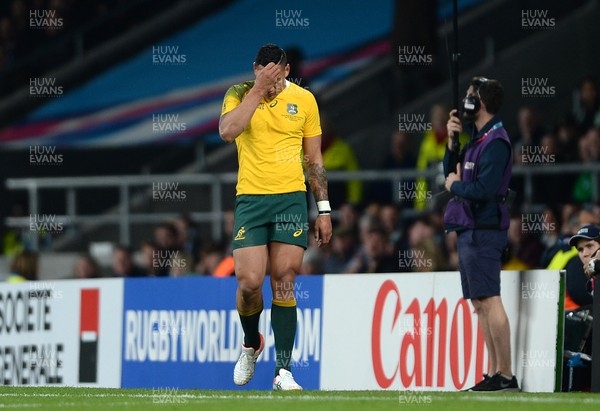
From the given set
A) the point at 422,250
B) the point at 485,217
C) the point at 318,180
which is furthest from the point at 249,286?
the point at 422,250

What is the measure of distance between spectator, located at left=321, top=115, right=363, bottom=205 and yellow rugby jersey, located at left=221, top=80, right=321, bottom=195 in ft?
23.0

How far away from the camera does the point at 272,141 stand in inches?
441

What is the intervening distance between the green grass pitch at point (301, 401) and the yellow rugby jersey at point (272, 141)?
1.55m

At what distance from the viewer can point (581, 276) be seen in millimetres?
12586

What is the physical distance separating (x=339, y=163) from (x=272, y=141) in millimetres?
7226

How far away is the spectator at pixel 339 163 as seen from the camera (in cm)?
1830

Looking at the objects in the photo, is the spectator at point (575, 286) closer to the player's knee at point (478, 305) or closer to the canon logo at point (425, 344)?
the canon logo at point (425, 344)

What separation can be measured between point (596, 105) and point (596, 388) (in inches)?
230

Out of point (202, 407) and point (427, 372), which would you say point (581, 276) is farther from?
point (202, 407)

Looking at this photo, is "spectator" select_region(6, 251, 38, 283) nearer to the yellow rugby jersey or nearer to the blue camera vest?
the yellow rugby jersey

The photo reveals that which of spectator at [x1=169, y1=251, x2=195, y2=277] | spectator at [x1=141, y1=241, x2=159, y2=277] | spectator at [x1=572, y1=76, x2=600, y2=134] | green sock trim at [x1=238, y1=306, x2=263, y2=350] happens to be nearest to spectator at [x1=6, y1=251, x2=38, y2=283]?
→ spectator at [x1=141, y1=241, x2=159, y2=277]

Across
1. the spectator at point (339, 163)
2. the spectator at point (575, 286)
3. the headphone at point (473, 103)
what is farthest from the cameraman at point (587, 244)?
the spectator at point (339, 163)

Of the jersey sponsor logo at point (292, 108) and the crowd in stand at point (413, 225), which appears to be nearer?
the jersey sponsor logo at point (292, 108)

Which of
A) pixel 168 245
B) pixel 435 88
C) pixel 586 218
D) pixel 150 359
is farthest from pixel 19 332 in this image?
pixel 435 88
